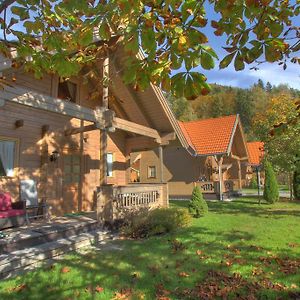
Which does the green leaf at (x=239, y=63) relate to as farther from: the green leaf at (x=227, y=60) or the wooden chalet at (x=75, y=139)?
the wooden chalet at (x=75, y=139)

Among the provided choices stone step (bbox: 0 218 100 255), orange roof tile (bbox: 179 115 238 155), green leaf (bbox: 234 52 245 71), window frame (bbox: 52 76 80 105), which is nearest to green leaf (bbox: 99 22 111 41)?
green leaf (bbox: 234 52 245 71)

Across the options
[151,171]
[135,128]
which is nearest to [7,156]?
[135,128]

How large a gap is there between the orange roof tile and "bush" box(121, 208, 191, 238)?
1261 cm

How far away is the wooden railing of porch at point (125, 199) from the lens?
9.59 meters

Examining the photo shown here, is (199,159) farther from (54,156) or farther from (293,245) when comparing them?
(293,245)

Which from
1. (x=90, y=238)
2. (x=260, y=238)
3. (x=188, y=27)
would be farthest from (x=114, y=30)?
(x=260, y=238)

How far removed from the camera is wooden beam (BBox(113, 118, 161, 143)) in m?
10.9

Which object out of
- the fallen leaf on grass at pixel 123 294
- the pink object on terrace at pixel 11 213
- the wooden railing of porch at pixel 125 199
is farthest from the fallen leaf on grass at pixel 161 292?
the pink object on terrace at pixel 11 213

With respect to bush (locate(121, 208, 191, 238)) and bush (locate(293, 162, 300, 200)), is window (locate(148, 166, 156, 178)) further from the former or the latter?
bush (locate(121, 208, 191, 238))

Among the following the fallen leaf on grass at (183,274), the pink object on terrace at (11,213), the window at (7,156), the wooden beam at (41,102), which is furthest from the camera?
the window at (7,156)

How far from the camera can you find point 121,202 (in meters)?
10.2

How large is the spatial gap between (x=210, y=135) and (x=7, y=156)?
16362 mm

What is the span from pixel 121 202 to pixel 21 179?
316 centimetres

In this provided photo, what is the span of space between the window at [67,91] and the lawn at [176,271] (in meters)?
6.32
